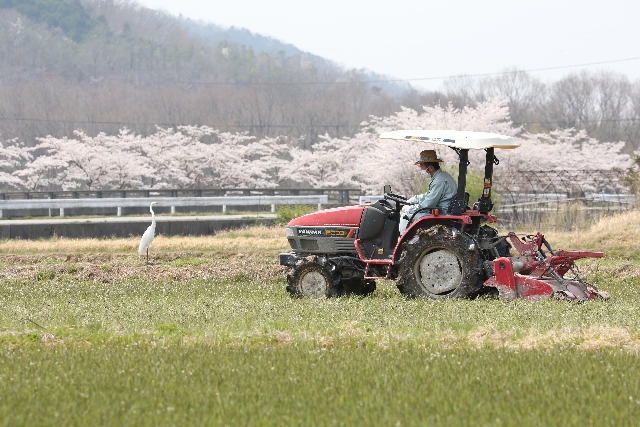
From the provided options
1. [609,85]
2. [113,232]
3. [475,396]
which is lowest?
[113,232]

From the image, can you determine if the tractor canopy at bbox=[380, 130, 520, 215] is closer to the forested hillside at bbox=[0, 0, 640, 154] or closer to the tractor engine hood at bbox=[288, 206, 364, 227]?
the tractor engine hood at bbox=[288, 206, 364, 227]

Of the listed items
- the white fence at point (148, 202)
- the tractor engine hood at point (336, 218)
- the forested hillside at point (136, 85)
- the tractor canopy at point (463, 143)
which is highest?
the forested hillside at point (136, 85)

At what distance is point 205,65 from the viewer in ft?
395

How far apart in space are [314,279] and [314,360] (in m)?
4.98

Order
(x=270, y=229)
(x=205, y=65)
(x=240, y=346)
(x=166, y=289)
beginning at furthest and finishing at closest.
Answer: (x=205, y=65) < (x=270, y=229) < (x=166, y=289) < (x=240, y=346)

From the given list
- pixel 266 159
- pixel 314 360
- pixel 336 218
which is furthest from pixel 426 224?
pixel 266 159

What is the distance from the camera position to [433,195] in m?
11.4

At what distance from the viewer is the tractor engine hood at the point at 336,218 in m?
12.2

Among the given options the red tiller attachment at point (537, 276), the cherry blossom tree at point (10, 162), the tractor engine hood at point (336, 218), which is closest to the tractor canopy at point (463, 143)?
the red tiller attachment at point (537, 276)

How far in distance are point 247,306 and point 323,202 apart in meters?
30.3

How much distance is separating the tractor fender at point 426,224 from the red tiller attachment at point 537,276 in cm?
75

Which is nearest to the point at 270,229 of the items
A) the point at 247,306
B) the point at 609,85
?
the point at 247,306

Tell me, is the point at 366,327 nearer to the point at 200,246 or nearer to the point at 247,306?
the point at 247,306

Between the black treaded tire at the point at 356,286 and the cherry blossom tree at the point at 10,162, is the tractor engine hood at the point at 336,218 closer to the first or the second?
the black treaded tire at the point at 356,286
